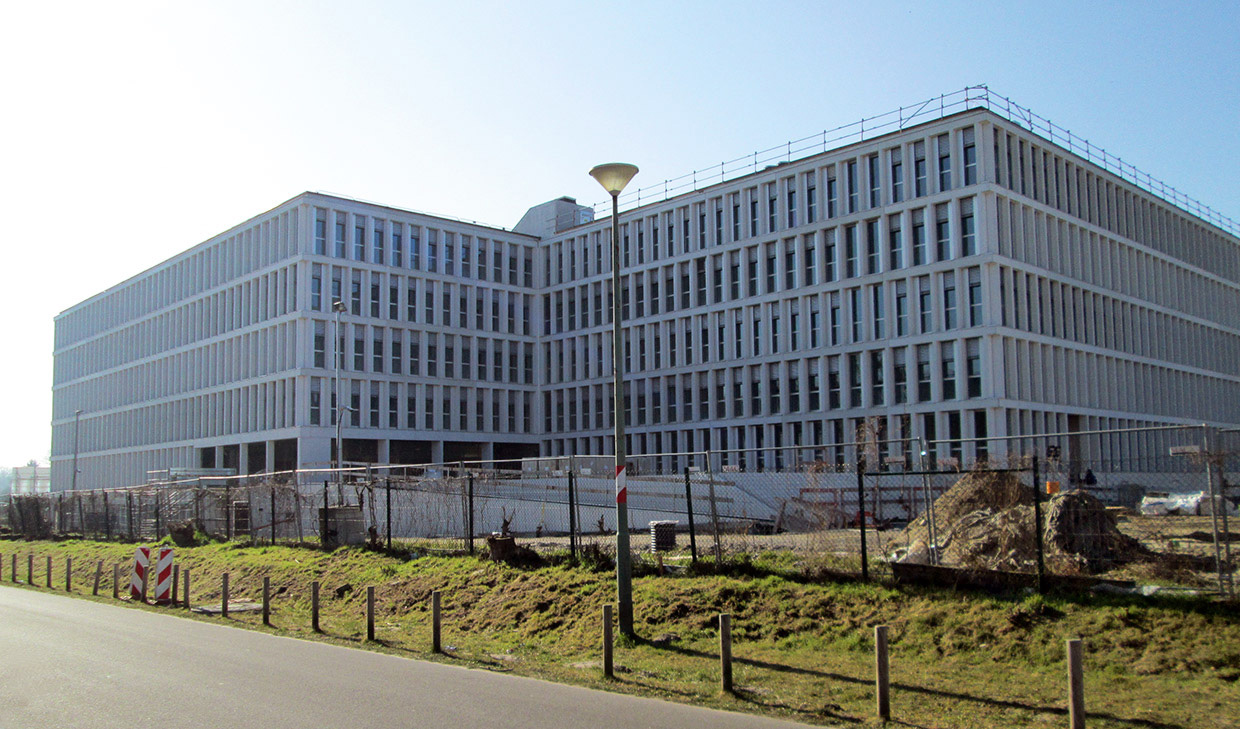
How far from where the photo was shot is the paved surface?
9.70 m

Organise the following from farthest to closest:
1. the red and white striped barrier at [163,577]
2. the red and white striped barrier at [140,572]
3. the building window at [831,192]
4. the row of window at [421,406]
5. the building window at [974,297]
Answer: the row of window at [421,406]
the building window at [831,192]
the building window at [974,297]
the red and white striped barrier at [140,572]
the red and white striped barrier at [163,577]

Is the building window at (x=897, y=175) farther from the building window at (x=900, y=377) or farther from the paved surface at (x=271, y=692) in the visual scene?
the paved surface at (x=271, y=692)

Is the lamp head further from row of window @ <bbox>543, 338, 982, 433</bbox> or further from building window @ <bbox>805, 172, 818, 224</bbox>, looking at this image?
building window @ <bbox>805, 172, 818, 224</bbox>

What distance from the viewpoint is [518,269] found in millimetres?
71625

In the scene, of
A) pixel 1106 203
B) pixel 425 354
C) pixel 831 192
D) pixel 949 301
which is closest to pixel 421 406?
pixel 425 354

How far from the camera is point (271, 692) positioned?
440 inches

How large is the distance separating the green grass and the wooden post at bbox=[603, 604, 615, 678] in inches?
10.1

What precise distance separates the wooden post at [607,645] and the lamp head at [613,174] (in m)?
6.10

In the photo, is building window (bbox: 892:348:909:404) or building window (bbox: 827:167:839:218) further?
building window (bbox: 827:167:839:218)

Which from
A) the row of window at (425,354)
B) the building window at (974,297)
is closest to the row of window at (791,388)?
the building window at (974,297)

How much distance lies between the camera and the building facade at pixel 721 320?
1908 inches

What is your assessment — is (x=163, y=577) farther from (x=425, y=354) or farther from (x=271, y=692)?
(x=425, y=354)

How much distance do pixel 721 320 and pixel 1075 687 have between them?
5158cm

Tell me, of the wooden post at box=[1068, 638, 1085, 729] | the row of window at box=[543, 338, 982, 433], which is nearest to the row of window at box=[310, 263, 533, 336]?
the row of window at box=[543, 338, 982, 433]
